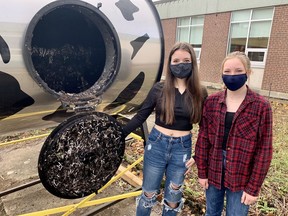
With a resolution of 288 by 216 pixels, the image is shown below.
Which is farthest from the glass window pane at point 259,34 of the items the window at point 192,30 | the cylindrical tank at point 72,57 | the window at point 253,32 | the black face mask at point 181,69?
the black face mask at point 181,69

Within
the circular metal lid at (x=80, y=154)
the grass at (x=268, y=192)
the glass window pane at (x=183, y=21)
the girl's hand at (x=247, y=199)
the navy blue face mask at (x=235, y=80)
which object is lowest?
the grass at (x=268, y=192)

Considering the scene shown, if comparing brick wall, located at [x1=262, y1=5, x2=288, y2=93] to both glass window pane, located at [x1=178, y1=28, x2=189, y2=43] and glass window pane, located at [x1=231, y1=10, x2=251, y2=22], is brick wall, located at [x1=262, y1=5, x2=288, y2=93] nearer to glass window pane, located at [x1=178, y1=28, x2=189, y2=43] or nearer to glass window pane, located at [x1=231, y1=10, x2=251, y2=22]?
glass window pane, located at [x1=231, y1=10, x2=251, y2=22]

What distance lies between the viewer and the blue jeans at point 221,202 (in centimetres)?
183

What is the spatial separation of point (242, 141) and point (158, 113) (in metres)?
0.63

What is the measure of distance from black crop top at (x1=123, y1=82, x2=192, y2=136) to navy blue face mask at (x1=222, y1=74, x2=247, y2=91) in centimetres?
36

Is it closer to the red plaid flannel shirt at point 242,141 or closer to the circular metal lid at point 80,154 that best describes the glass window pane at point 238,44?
the red plaid flannel shirt at point 242,141

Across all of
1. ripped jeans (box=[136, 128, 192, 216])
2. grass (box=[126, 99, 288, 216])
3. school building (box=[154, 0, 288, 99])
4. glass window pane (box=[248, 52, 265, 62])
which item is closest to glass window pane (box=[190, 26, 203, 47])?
school building (box=[154, 0, 288, 99])

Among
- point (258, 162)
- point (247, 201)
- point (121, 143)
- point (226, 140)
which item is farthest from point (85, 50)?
point (247, 201)

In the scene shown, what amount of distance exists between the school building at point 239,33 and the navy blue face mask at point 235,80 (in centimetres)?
934

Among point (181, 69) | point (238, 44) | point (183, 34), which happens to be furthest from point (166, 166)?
point (183, 34)

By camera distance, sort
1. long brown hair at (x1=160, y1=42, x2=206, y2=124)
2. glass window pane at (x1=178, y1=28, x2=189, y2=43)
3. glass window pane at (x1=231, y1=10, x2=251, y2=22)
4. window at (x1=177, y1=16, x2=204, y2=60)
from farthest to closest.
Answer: glass window pane at (x1=178, y1=28, x2=189, y2=43) → window at (x1=177, y1=16, x2=204, y2=60) → glass window pane at (x1=231, y1=10, x2=251, y2=22) → long brown hair at (x1=160, y1=42, x2=206, y2=124)

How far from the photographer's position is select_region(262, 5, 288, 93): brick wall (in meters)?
9.83

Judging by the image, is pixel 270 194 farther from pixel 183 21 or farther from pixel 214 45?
pixel 183 21

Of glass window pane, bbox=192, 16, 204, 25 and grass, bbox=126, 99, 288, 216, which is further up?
glass window pane, bbox=192, 16, 204, 25
